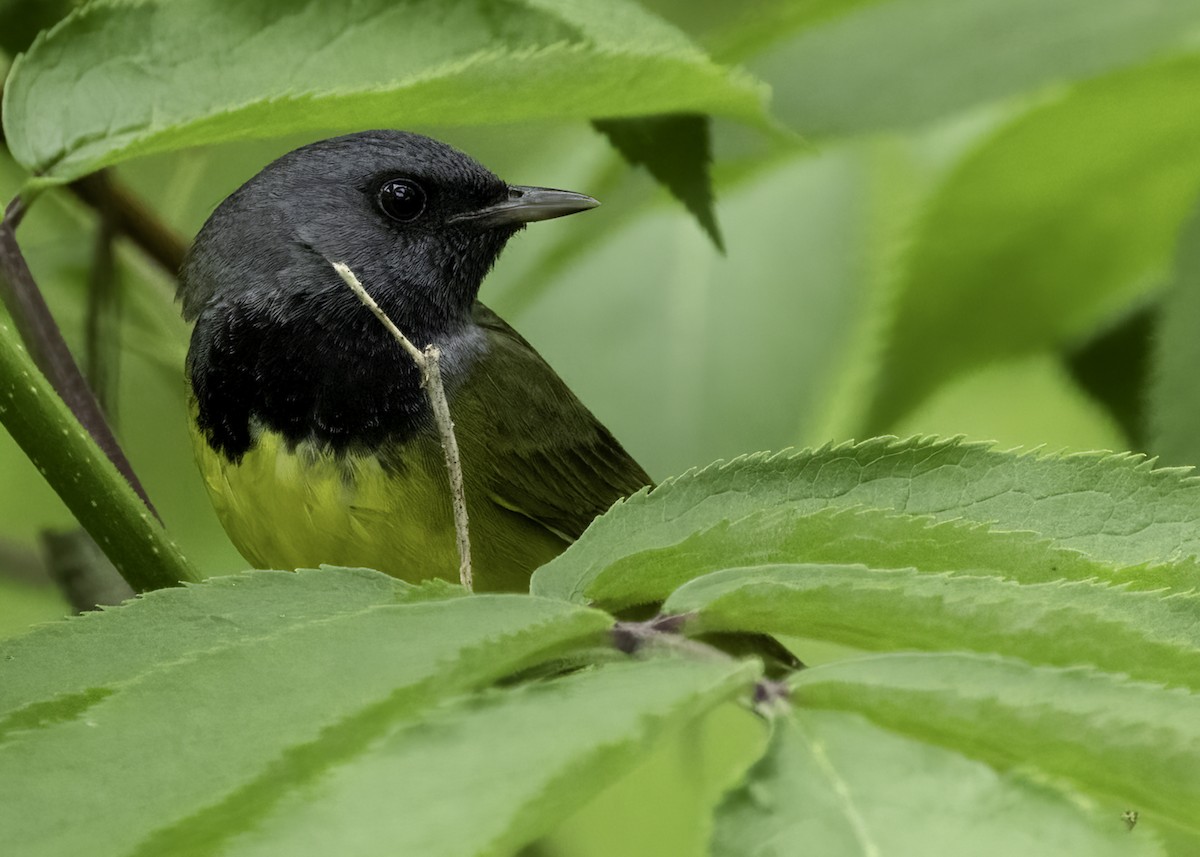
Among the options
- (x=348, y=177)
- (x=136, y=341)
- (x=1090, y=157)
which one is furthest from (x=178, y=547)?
(x=1090, y=157)

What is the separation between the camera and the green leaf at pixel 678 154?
143cm

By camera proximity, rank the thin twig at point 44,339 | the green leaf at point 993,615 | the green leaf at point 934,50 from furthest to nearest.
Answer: the green leaf at point 934,50
the thin twig at point 44,339
the green leaf at point 993,615

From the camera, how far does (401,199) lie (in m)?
1.97

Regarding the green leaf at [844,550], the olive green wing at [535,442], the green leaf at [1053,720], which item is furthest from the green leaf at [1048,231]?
the green leaf at [1053,720]

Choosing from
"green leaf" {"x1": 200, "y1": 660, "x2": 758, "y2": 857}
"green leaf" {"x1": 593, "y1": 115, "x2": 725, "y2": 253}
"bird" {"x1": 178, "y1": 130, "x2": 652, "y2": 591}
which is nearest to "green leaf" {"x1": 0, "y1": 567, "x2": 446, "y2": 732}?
"green leaf" {"x1": 200, "y1": 660, "x2": 758, "y2": 857}

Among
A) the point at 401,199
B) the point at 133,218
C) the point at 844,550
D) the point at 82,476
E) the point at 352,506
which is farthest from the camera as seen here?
the point at 401,199

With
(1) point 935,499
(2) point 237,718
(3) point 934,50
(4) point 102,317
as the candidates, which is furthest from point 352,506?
(2) point 237,718

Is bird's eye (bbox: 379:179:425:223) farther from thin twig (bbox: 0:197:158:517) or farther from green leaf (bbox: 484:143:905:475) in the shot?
thin twig (bbox: 0:197:158:517)

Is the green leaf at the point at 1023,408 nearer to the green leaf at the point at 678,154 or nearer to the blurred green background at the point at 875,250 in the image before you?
the blurred green background at the point at 875,250

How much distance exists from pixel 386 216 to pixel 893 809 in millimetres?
1499

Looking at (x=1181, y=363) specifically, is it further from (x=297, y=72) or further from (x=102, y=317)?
(x=102, y=317)

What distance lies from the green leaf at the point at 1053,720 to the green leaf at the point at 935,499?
0.15 meters

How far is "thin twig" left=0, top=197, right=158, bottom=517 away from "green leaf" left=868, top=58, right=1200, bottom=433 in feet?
3.16

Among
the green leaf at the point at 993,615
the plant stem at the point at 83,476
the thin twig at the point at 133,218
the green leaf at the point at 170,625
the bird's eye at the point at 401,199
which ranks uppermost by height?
the thin twig at the point at 133,218
